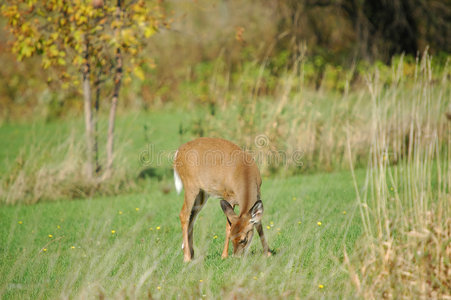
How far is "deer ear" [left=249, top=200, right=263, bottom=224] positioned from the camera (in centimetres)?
500

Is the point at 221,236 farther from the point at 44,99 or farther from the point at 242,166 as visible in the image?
the point at 44,99

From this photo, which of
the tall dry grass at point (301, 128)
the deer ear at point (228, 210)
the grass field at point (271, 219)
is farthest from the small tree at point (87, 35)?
the deer ear at point (228, 210)

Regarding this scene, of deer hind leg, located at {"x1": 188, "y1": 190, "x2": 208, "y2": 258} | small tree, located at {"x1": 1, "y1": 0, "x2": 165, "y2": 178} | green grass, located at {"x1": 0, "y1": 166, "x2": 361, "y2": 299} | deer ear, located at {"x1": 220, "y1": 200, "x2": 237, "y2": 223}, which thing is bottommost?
green grass, located at {"x1": 0, "y1": 166, "x2": 361, "y2": 299}

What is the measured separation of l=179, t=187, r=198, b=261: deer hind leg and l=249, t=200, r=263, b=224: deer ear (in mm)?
742

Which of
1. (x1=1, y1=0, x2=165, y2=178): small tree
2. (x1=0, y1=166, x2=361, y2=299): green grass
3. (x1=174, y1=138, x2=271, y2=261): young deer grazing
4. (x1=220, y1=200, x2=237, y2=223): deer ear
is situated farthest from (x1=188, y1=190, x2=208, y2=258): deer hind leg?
(x1=1, y1=0, x2=165, y2=178): small tree

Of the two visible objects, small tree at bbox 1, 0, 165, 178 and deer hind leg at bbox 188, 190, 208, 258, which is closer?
deer hind leg at bbox 188, 190, 208, 258

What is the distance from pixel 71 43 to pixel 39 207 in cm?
251

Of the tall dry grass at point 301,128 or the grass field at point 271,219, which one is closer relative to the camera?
the grass field at point 271,219

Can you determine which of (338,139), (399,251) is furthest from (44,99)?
(399,251)

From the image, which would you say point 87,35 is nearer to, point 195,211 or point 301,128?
point 301,128

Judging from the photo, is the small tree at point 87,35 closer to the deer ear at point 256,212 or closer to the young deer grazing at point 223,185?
the young deer grazing at point 223,185

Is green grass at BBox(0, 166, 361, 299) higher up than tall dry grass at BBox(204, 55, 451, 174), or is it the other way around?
tall dry grass at BBox(204, 55, 451, 174)

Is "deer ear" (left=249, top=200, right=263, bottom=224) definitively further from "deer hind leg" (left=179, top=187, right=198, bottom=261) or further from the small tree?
the small tree

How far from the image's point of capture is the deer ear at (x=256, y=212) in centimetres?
500
